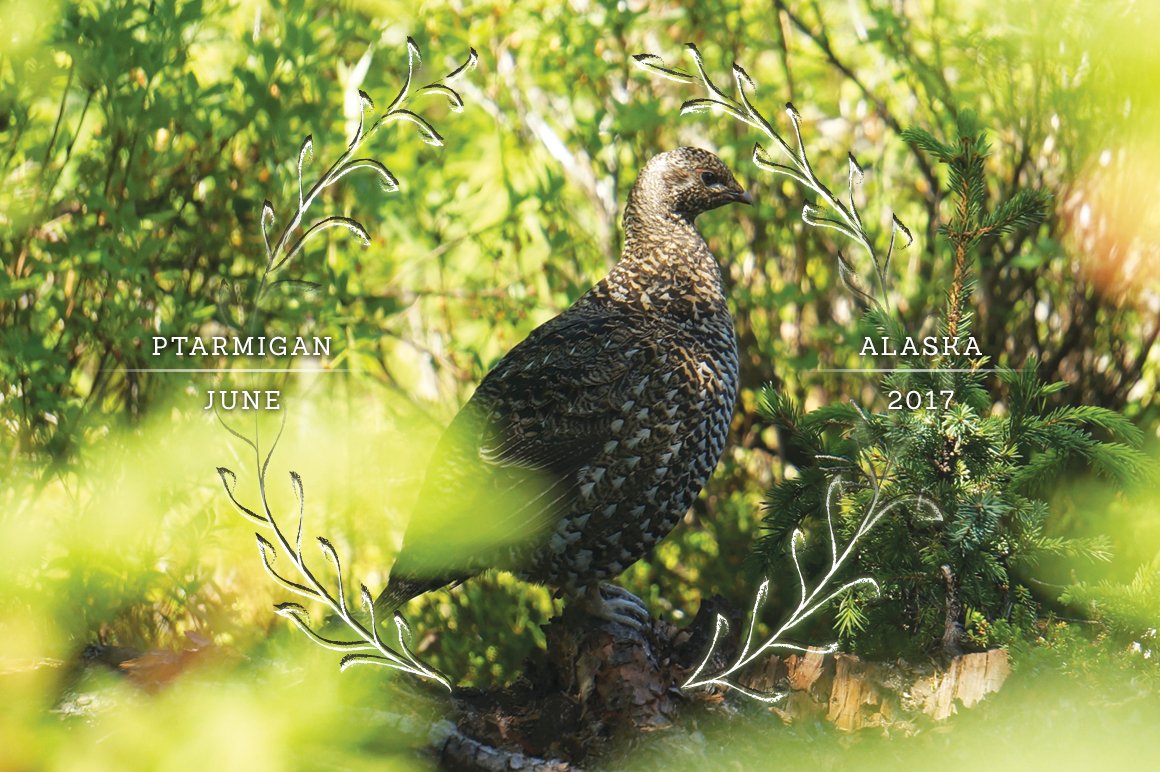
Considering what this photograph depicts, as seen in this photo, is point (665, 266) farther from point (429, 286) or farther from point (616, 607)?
point (429, 286)

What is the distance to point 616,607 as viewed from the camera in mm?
3701

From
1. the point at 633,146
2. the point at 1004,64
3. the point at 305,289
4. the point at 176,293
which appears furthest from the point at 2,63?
the point at 1004,64

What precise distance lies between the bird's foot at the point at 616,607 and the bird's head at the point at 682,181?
1215 mm

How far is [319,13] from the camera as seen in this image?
5.62 metres

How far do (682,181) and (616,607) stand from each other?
4.41 feet

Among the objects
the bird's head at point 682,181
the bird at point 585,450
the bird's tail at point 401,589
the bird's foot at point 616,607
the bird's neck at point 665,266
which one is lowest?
the bird's foot at point 616,607

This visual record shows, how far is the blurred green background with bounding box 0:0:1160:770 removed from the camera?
3340 mm

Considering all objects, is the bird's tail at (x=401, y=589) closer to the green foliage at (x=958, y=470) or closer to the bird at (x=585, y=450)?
the bird at (x=585, y=450)

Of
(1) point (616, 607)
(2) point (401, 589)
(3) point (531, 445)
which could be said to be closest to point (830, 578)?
(1) point (616, 607)

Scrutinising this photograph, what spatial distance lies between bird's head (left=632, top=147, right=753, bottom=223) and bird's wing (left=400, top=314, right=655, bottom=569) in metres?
0.42

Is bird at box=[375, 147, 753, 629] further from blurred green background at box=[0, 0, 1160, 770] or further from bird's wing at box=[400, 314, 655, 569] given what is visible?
blurred green background at box=[0, 0, 1160, 770]

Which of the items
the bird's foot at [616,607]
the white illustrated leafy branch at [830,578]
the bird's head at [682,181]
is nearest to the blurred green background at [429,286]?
the white illustrated leafy branch at [830,578]

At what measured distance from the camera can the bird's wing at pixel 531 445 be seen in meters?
3.46

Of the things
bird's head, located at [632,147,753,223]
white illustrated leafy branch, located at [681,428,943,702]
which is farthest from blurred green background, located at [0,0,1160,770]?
bird's head, located at [632,147,753,223]
